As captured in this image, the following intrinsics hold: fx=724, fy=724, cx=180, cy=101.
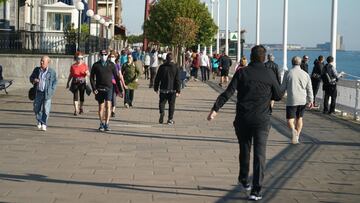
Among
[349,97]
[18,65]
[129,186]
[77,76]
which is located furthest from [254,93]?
[18,65]

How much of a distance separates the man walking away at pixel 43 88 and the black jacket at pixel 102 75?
3.22 ft

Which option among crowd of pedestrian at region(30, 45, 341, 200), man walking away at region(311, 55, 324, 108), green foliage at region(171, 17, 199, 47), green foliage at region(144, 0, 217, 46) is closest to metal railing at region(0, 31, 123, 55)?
crowd of pedestrian at region(30, 45, 341, 200)

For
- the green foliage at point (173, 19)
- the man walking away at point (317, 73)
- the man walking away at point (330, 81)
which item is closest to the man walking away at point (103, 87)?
the man walking away at point (330, 81)

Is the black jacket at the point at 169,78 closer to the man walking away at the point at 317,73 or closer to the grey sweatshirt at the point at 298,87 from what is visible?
the grey sweatshirt at the point at 298,87

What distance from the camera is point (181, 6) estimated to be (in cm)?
4988

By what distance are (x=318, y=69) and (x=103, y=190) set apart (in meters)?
14.9

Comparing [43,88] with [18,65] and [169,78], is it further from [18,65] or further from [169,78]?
[18,65]

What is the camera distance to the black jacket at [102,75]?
51.9 ft

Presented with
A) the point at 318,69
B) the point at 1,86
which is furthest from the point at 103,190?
the point at 1,86

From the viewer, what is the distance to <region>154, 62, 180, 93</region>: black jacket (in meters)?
17.7

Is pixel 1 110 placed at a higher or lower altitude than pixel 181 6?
lower

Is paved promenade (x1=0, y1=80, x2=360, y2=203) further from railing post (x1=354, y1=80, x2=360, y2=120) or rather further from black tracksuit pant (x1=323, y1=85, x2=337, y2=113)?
black tracksuit pant (x1=323, y1=85, x2=337, y2=113)

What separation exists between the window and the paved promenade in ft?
80.0

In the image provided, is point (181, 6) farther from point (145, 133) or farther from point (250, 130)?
point (250, 130)
